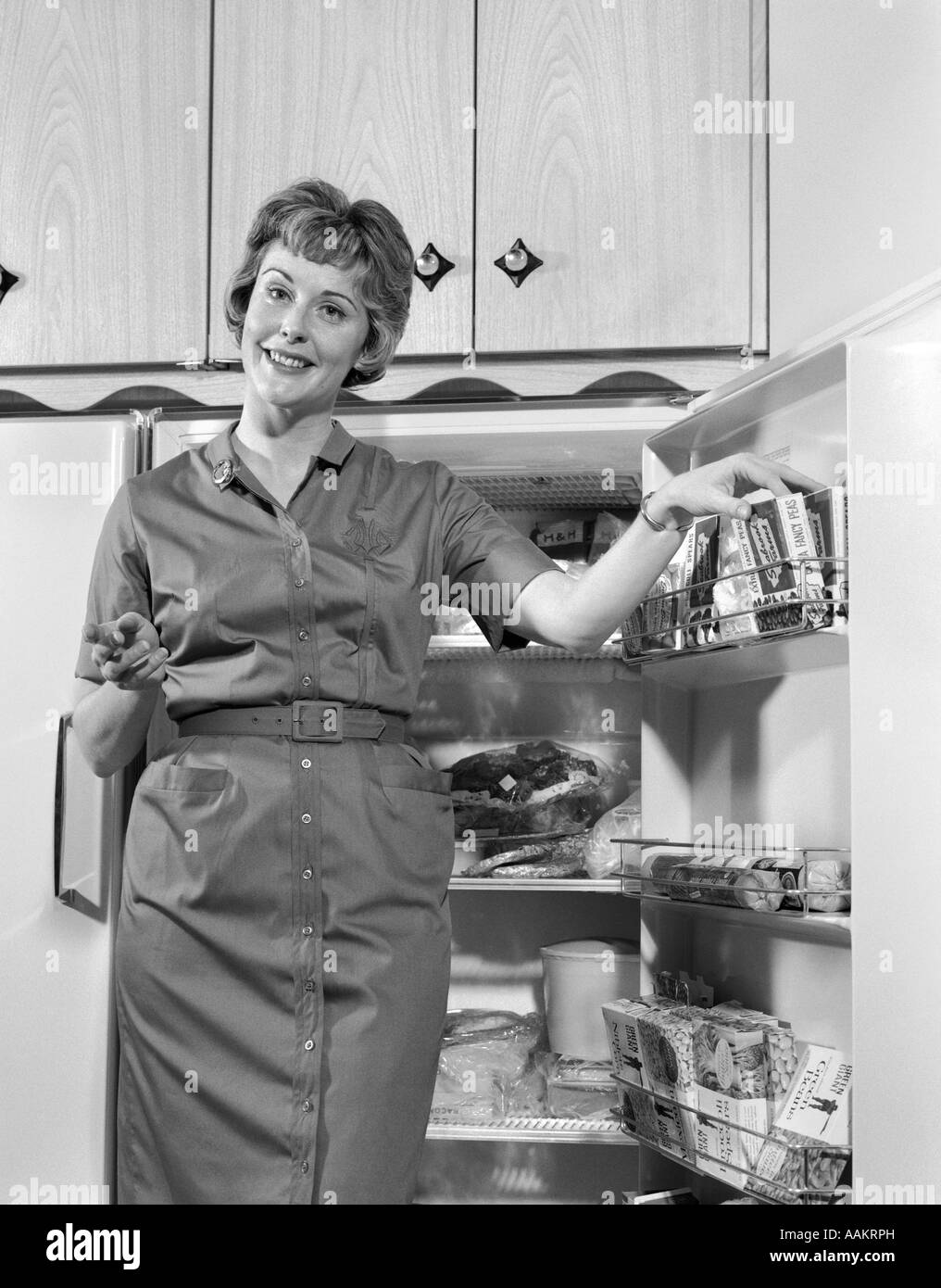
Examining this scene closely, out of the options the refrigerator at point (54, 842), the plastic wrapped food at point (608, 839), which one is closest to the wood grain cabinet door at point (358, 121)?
the refrigerator at point (54, 842)

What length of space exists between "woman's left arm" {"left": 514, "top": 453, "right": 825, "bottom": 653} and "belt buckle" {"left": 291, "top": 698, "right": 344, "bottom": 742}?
26cm

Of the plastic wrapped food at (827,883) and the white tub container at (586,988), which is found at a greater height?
the plastic wrapped food at (827,883)

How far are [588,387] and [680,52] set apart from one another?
523mm

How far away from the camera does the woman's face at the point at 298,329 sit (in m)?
1.65

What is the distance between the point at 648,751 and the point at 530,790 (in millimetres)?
418

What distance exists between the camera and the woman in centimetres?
153

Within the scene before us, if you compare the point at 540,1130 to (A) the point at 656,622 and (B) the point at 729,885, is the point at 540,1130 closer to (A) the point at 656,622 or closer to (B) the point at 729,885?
(B) the point at 729,885

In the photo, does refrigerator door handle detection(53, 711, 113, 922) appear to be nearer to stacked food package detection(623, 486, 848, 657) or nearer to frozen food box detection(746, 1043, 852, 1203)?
stacked food package detection(623, 486, 848, 657)

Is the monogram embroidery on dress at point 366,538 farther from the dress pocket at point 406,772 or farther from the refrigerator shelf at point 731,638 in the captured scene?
the refrigerator shelf at point 731,638

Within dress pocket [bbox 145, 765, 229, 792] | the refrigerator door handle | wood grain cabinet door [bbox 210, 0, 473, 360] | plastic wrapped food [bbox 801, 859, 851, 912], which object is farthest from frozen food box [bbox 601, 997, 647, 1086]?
wood grain cabinet door [bbox 210, 0, 473, 360]

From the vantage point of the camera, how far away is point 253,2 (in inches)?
82.3

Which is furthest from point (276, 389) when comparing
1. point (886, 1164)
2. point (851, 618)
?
point (886, 1164)

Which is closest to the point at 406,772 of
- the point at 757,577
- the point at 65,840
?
the point at 757,577

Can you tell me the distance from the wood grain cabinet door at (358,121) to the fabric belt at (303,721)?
2.25ft
